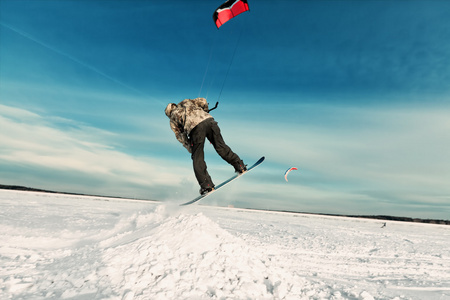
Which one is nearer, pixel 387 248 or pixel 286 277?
pixel 286 277

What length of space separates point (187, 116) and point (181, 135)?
568 mm

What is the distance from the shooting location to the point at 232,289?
3650 mm

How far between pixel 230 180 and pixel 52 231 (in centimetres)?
559

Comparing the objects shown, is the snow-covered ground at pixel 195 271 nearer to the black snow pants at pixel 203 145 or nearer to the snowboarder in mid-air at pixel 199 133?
the black snow pants at pixel 203 145

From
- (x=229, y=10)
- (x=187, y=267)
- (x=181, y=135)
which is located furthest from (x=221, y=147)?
(x=229, y=10)

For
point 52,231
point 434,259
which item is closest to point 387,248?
point 434,259

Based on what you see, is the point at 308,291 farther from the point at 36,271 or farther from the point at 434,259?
the point at 434,259

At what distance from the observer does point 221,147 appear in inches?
258

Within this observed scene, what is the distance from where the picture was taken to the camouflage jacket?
21.1 feet

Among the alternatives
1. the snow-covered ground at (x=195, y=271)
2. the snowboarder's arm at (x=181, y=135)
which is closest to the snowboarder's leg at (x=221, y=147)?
the snowboarder's arm at (x=181, y=135)

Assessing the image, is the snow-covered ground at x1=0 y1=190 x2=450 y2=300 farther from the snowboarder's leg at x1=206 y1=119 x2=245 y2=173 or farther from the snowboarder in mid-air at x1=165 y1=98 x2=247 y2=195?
the snowboarder's leg at x1=206 y1=119 x2=245 y2=173

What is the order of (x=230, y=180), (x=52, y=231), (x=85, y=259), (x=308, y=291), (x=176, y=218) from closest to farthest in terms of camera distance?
1. (x=308, y=291)
2. (x=85, y=259)
3. (x=176, y=218)
4. (x=230, y=180)
5. (x=52, y=231)

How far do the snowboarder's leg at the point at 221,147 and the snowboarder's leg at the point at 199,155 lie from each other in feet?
0.73

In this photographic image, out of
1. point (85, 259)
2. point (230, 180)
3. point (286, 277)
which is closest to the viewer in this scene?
point (286, 277)
